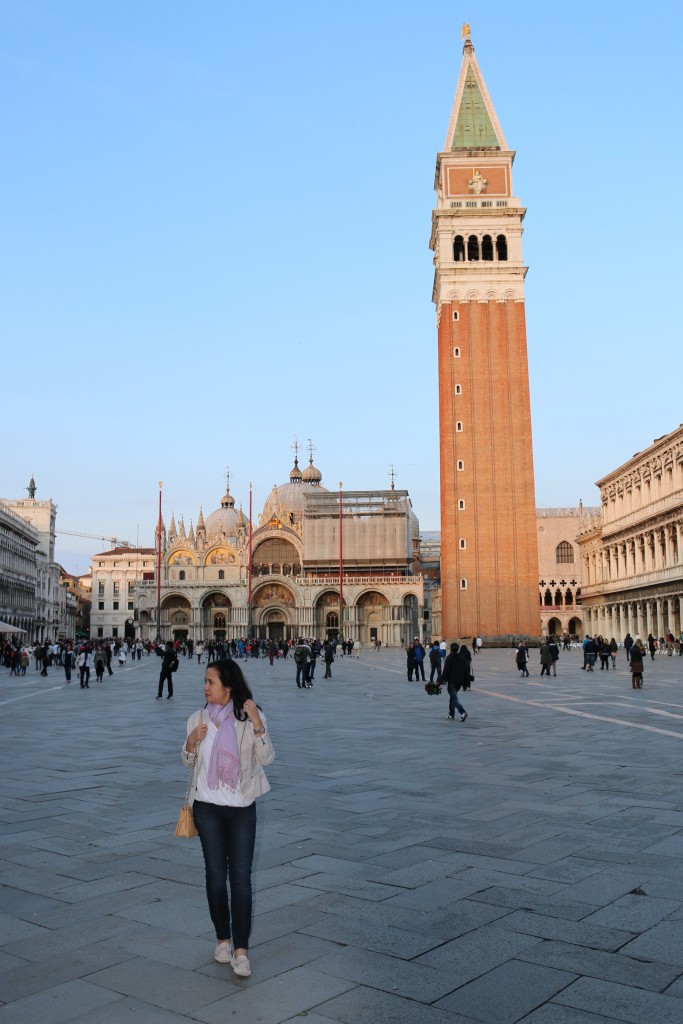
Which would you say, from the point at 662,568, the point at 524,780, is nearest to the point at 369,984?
the point at 524,780

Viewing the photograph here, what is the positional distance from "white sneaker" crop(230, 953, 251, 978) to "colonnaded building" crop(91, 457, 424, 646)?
68295 mm

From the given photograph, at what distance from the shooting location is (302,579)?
246 feet

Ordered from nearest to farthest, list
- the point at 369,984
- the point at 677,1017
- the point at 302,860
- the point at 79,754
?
the point at 677,1017
the point at 369,984
the point at 302,860
the point at 79,754

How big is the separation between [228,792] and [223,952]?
0.79m

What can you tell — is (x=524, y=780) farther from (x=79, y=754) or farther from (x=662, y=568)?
(x=662, y=568)

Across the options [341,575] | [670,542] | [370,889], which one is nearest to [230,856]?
[370,889]

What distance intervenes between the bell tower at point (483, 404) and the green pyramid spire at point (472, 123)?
92 cm

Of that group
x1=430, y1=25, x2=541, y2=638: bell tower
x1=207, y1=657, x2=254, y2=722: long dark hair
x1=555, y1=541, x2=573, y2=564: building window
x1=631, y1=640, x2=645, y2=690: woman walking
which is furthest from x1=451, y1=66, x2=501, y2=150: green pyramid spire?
x1=207, y1=657, x2=254, y2=722: long dark hair

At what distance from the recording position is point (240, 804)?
12.8ft

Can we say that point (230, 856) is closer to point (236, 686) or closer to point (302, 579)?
point (236, 686)

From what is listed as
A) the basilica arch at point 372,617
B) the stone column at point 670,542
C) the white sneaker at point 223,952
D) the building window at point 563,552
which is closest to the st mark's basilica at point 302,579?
the basilica arch at point 372,617

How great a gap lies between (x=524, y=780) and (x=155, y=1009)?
5807 mm

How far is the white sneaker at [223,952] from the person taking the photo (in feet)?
13.3

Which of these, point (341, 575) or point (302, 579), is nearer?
point (341, 575)
